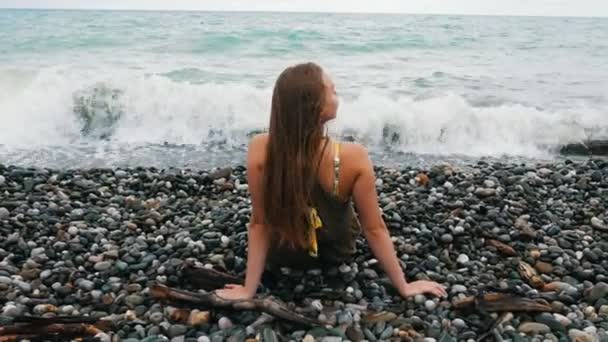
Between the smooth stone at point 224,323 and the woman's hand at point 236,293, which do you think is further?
the woman's hand at point 236,293

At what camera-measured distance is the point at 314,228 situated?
3926 millimetres

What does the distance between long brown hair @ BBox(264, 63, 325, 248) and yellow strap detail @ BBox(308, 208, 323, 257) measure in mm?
38

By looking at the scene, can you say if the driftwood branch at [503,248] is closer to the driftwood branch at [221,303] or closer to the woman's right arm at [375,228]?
the woman's right arm at [375,228]

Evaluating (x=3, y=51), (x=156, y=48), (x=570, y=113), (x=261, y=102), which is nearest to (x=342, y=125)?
(x=261, y=102)

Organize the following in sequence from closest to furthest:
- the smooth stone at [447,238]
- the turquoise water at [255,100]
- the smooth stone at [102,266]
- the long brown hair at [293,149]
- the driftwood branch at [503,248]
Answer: the long brown hair at [293,149] < the smooth stone at [102,266] < the driftwood branch at [503,248] < the smooth stone at [447,238] < the turquoise water at [255,100]

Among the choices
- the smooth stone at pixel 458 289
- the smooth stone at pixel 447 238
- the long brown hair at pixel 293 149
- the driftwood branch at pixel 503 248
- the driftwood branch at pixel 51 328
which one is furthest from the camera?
the smooth stone at pixel 447 238

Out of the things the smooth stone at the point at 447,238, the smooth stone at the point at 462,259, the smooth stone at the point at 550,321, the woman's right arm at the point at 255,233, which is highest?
the woman's right arm at the point at 255,233

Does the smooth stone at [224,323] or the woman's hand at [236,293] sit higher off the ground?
the woman's hand at [236,293]

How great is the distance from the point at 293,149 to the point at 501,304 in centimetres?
Answer: 153

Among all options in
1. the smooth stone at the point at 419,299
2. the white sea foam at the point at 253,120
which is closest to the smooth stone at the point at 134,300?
the smooth stone at the point at 419,299

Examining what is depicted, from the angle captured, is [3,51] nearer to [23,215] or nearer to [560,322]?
[23,215]

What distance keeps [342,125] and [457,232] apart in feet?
22.0

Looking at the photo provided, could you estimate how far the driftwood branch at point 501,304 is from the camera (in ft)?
12.4

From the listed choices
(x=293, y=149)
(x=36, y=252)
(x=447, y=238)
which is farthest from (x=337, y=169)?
(x=36, y=252)
